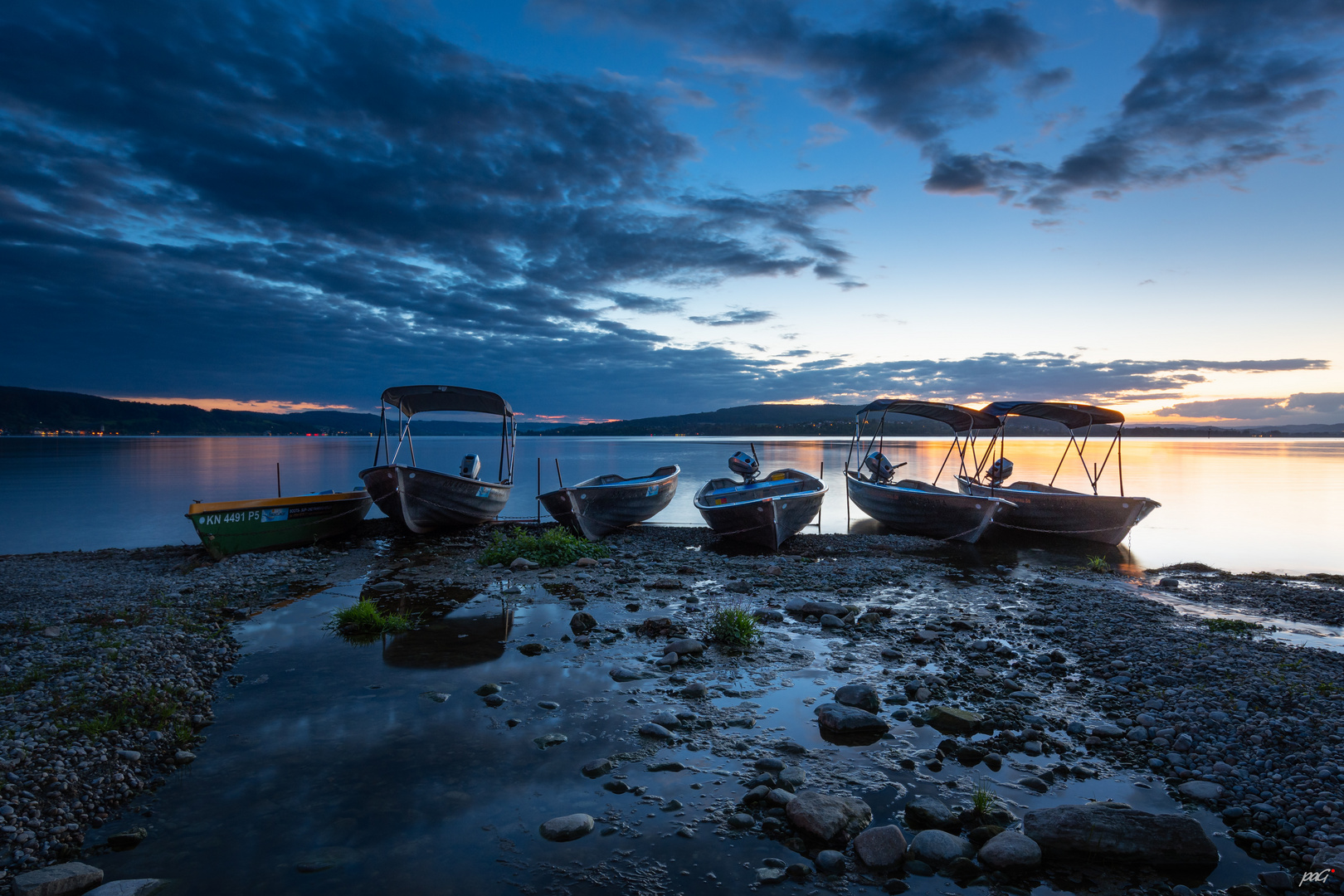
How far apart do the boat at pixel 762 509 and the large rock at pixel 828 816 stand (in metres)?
12.1

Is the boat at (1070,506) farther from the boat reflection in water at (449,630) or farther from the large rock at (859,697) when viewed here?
the boat reflection in water at (449,630)

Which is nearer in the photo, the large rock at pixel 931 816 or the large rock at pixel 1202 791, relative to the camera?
the large rock at pixel 931 816

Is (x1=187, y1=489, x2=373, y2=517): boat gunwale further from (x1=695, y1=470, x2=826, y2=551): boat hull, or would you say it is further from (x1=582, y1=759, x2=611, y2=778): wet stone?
(x1=582, y1=759, x2=611, y2=778): wet stone

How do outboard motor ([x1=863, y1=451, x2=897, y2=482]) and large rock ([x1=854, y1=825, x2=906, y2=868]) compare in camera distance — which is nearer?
large rock ([x1=854, y1=825, x2=906, y2=868])

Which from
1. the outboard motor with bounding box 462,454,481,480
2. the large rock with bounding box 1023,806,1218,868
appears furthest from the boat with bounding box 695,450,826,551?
the large rock with bounding box 1023,806,1218,868

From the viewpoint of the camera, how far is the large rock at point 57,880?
12.8 feet

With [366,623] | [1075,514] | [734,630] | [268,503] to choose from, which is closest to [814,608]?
[734,630]

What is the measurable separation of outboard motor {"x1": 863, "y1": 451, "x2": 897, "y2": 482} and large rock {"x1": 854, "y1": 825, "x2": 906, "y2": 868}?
21061mm

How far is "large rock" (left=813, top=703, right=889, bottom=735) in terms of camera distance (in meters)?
6.41

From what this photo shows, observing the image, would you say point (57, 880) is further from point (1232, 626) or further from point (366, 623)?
point (1232, 626)

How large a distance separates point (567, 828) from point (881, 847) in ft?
7.87

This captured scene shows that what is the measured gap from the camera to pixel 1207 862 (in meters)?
4.38

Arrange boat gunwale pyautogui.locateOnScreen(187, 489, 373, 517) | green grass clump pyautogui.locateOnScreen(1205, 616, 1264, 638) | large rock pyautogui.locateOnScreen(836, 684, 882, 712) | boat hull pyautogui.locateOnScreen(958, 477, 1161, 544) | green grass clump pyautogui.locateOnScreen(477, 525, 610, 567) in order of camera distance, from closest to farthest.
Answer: large rock pyautogui.locateOnScreen(836, 684, 882, 712) < green grass clump pyautogui.locateOnScreen(1205, 616, 1264, 638) < boat gunwale pyautogui.locateOnScreen(187, 489, 373, 517) < green grass clump pyautogui.locateOnScreen(477, 525, 610, 567) < boat hull pyautogui.locateOnScreen(958, 477, 1161, 544)

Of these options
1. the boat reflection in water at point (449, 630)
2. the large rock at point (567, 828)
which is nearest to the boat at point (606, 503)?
the boat reflection in water at point (449, 630)
